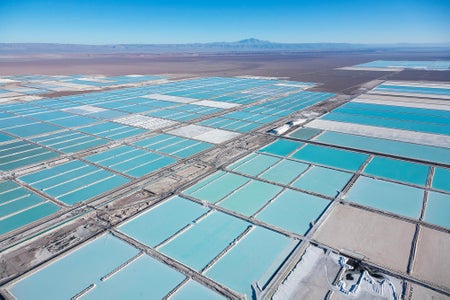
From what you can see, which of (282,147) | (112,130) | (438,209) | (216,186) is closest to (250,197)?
(216,186)

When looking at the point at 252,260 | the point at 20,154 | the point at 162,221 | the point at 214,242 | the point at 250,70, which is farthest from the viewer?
the point at 250,70

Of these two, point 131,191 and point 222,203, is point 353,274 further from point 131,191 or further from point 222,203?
point 131,191

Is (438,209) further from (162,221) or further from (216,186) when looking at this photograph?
(162,221)

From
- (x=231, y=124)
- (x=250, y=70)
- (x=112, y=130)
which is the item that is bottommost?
(x=112, y=130)

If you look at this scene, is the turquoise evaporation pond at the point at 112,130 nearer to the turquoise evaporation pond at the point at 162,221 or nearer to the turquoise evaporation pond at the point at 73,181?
the turquoise evaporation pond at the point at 73,181

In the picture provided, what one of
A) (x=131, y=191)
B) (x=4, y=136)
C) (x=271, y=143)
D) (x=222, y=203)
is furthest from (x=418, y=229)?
(x=4, y=136)

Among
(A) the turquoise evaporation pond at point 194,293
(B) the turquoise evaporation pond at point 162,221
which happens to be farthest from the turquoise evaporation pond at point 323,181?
(A) the turquoise evaporation pond at point 194,293
